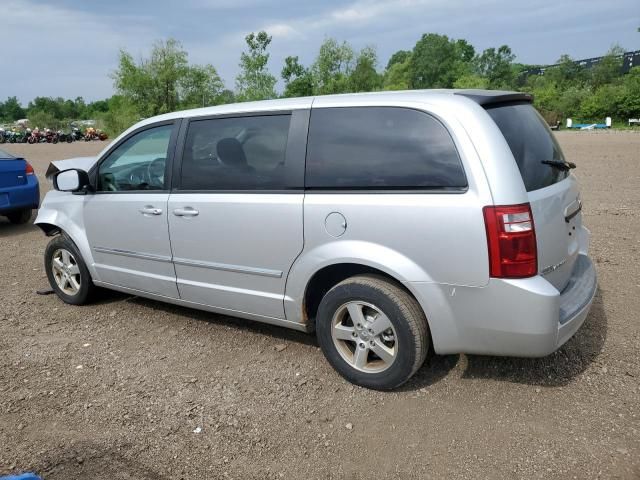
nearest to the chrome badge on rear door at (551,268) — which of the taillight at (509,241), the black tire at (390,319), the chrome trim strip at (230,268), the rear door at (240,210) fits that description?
the taillight at (509,241)

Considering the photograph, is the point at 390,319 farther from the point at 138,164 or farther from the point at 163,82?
the point at 163,82

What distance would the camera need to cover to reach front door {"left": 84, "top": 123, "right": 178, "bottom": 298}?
4.11 meters

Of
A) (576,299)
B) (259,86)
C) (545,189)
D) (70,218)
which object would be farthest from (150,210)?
(259,86)

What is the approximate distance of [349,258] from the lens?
3.16m

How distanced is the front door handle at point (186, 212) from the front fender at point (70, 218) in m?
1.27

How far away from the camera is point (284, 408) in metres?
3.24

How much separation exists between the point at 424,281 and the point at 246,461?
1.36 metres

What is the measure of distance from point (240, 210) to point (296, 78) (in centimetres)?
4089

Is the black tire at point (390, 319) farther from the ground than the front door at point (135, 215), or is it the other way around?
the front door at point (135, 215)

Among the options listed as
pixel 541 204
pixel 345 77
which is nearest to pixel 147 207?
pixel 541 204

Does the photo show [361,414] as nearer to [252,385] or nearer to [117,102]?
[252,385]

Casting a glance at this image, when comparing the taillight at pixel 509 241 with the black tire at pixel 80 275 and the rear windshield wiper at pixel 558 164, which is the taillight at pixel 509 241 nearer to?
the rear windshield wiper at pixel 558 164

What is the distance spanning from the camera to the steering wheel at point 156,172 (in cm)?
412

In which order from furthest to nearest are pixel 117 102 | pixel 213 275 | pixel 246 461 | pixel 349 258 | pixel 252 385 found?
pixel 117 102, pixel 213 275, pixel 252 385, pixel 349 258, pixel 246 461
